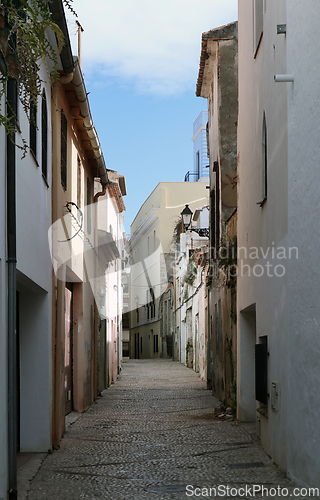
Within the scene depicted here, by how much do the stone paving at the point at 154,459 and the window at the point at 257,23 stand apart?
19.2ft

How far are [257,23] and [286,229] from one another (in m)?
4.04

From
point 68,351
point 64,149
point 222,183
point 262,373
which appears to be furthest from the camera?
point 222,183

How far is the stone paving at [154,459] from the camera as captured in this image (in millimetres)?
6555

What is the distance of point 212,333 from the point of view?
1784 centimetres

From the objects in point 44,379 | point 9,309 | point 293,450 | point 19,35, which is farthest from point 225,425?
point 19,35

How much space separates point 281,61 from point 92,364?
9674 millimetres

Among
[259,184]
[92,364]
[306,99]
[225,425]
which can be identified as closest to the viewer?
[306,99]

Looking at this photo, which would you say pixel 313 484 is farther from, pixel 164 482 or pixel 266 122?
pixel 266 122

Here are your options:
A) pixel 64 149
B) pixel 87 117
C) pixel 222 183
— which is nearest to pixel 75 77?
pixel 64 149

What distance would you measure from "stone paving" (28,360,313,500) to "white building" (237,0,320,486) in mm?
516

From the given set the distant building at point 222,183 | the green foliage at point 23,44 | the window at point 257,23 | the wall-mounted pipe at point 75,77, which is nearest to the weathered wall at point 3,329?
the green foliage at point 23,44

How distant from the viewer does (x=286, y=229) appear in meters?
7.02

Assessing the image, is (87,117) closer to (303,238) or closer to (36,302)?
(36,302)

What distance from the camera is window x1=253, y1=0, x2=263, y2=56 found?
369 inches
